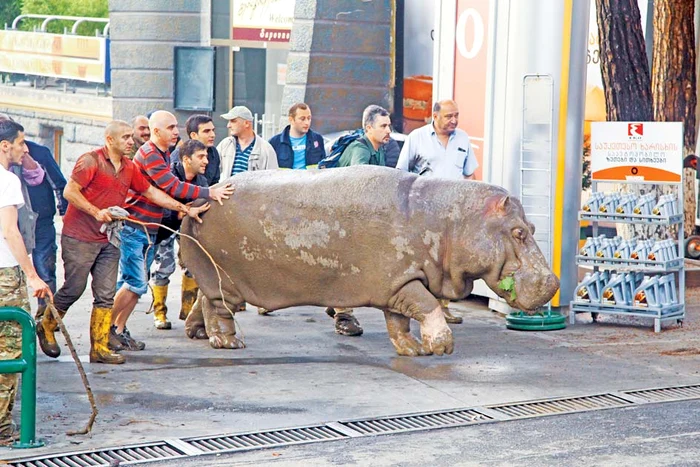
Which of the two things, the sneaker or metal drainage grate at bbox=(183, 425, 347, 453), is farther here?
the sneaker

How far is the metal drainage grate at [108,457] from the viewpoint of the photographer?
6.80 metres

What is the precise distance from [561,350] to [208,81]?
9.77 meters

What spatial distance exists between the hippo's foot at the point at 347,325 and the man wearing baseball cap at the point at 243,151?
139 cm

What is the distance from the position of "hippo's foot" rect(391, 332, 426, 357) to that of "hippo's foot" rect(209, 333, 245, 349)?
1.23 meters

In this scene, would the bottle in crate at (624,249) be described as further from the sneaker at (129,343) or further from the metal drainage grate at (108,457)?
the metal drainage grate at (108,457)

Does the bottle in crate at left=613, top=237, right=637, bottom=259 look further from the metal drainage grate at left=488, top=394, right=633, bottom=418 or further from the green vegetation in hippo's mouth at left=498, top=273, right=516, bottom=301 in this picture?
the metal drainage grate at left=488, top=394, right=633, bottom=418

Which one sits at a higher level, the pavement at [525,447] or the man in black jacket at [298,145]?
the man in black jacket at [298,145]

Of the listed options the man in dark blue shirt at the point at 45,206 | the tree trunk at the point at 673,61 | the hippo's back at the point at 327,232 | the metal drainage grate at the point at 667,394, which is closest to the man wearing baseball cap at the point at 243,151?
the hippo's back at the point at 327,232

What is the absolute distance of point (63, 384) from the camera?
848cm

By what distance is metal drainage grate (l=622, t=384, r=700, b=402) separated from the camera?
8.43 m

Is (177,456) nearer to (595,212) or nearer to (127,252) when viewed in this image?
(127,252)

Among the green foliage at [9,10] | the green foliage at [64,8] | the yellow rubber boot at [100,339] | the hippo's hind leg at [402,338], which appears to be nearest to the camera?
the yellow rubber boot at [100,339]

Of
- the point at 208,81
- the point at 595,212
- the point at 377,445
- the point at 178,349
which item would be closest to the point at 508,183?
the point at 595,212

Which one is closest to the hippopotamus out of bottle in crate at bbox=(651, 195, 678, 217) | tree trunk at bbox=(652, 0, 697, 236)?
bottle in crate at bbox=(651, 195, 678, 217)
